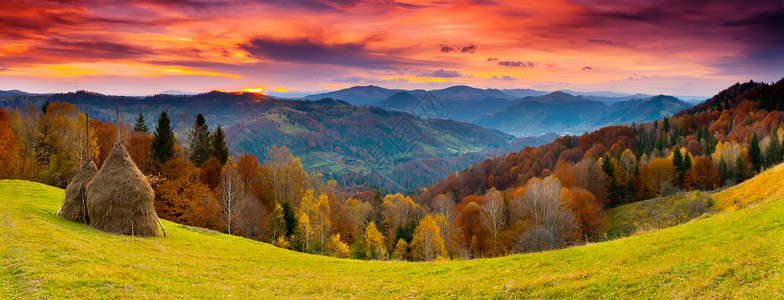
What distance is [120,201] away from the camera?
26547 mm

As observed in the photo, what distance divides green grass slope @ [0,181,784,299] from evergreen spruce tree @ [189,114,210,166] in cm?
4326

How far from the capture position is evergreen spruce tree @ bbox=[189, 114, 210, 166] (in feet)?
220

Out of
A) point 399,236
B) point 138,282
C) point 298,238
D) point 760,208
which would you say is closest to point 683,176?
point 399,236

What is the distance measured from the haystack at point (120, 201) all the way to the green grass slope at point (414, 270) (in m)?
1.51

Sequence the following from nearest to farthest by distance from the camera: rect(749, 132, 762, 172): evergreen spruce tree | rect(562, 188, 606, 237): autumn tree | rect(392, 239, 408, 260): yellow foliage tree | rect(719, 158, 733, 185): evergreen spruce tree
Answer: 1. rect(392, 239, 408, 260): yellow foliage tree
2. rect(562, 188, 606, 237): autumn tree
3. rect(719, 158, 733, 185): evergreen spruce tree
4. rect(749, 132, 762, 172): evergreen spruce tree

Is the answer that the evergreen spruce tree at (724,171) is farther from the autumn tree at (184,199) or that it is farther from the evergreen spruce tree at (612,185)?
the autumn tree at (184,199)

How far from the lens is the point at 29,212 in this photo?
2553 centimetres

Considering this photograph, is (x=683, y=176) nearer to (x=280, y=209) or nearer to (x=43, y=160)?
(x=280, y=209)

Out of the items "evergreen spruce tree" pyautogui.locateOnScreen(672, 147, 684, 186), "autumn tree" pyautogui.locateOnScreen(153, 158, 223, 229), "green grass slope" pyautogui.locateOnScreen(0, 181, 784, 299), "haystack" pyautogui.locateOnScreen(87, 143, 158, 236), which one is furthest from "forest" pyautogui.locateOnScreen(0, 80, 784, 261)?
"green grass slope" pyautogui.locateOnScreen(0, 181, 784, 299)

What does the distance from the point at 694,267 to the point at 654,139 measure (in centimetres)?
16955

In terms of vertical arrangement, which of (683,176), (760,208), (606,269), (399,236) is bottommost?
(399,236)

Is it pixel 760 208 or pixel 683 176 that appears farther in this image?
pixel 683 176

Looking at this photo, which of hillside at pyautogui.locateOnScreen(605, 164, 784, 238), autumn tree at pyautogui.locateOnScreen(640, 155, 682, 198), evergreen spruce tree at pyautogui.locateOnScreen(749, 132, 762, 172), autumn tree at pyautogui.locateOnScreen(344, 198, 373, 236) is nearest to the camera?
hillside at pyautogui.locateOnScreen(605, 164, 784, 238)

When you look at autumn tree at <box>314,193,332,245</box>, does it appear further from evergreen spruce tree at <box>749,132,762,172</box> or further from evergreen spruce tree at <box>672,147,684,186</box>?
evergreen spruce tree at <box>749,132,762,172</box>
